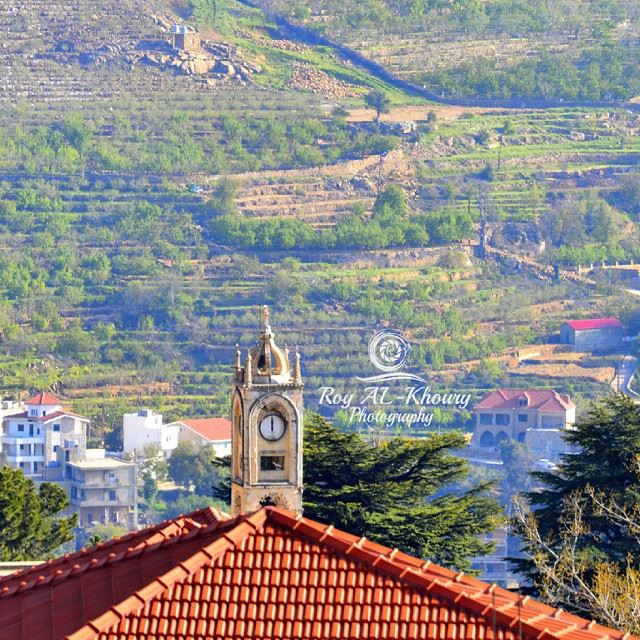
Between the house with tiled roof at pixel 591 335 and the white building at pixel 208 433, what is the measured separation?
24.8 m

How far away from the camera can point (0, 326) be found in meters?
146

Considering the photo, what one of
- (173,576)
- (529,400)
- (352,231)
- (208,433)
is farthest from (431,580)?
(352,231)

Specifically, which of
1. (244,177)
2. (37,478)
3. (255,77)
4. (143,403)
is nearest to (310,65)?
(255,77)

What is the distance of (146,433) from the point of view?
128 m

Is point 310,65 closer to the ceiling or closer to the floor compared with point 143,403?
closer to the ceiling

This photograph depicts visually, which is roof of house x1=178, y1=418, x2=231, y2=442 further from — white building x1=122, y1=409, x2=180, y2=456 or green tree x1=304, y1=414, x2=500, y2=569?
green tree x1=304, y1=414, x2=500, y2=569

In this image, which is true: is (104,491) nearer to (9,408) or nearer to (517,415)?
(9,408)

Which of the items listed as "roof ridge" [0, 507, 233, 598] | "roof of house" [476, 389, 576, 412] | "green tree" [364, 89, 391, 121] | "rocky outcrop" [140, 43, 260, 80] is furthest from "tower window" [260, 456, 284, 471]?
"rocky outcrop" [140, 43, 260, 80]

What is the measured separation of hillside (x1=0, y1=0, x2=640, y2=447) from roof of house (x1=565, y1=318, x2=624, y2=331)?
4.16 ft

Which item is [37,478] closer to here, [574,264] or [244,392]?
[574,264]

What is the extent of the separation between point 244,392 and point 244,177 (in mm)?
148164

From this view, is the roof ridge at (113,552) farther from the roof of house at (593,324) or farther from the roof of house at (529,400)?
the roof of house at (593,324)

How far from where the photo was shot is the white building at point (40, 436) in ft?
400

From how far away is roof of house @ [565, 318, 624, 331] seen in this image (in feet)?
501
